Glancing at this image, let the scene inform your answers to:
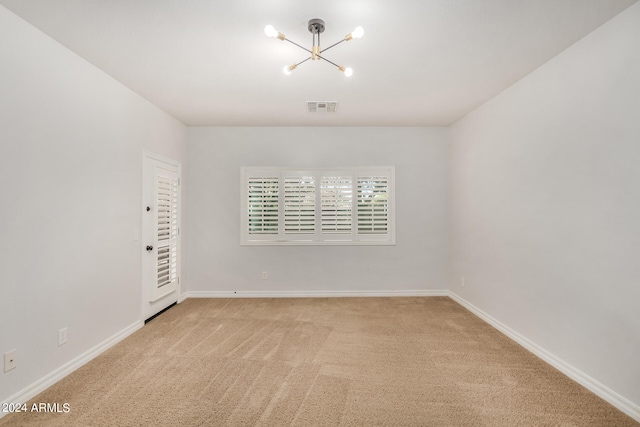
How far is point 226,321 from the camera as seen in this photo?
3.42 metres

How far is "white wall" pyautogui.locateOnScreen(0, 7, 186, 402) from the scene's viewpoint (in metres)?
1.90

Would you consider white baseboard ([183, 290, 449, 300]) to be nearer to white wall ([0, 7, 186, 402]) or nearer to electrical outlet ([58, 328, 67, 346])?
white wall ([0, 7, 186, 402])

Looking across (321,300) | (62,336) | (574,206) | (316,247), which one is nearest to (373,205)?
(316,247)

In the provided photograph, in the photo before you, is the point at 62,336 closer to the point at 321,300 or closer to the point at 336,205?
the point at 321,300

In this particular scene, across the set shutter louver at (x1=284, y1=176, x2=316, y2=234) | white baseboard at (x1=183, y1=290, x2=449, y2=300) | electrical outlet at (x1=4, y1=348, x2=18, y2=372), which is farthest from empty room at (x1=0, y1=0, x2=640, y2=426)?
shutter louver at (x1=284, y1=176, x2=316, y2=234)

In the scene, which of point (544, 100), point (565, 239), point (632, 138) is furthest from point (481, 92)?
point (565, 239)

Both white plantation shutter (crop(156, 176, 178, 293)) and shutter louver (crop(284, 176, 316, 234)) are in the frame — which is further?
shutter louver (crop(284, 176, 316, 234))

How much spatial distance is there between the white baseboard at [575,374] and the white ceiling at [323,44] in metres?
2.60

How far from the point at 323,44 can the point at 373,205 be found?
8.66ft

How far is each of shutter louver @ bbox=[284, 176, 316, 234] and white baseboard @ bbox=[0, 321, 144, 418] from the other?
7.86 feet

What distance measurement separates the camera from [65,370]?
7.43 ft

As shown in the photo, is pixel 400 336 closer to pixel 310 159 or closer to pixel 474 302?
pixel 474 302

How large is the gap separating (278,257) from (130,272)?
6.43ft

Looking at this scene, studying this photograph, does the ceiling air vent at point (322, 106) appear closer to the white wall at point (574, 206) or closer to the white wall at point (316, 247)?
the white wall at point (316, 247)
